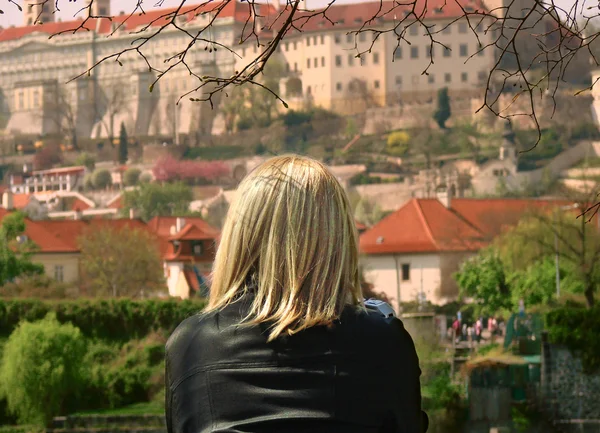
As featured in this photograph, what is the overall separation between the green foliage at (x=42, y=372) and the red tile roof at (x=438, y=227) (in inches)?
1061

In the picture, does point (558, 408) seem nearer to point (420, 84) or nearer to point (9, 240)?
point (9, 240)

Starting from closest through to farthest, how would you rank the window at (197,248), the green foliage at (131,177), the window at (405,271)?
the window at (405,271)
the window at (197,248)
the green foliage at (131,177)

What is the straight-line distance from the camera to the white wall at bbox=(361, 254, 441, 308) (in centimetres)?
5559

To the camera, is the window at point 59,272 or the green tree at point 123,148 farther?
the green tree at point 123,148

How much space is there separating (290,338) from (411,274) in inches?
2196

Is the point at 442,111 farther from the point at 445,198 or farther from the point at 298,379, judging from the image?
the point at 298,379

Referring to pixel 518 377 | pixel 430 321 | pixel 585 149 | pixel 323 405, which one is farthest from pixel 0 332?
pixel 585 149

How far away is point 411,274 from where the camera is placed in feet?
188

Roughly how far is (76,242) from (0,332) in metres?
28.2

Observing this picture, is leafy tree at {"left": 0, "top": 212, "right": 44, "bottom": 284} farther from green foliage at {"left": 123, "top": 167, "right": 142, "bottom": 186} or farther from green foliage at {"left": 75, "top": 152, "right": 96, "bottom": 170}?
green foliage at {"left": 75, "top": 152, "right": 96, "bottom": 170}

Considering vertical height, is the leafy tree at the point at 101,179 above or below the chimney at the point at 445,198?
above

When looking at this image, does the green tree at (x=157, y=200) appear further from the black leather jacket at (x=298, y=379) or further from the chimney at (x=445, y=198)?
the black leather jacket at (x=298, y=379)

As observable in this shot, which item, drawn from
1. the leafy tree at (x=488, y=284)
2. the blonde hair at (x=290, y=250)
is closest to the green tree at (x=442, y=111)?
the leafy tree at (x=488, y=284)

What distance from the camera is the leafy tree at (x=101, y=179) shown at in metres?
94.9
